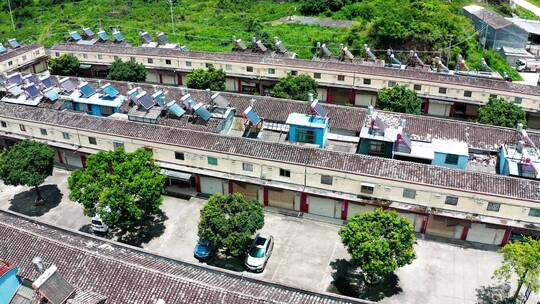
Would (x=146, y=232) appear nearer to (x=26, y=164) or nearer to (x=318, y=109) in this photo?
(x=26, y=164)

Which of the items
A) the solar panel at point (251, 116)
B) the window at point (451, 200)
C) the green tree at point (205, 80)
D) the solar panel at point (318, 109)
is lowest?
the window at point (451, 200)

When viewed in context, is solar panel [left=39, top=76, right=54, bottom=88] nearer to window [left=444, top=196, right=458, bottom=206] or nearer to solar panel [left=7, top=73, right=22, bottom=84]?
solar panel [left=7, top=73, right=22, bottom=84]

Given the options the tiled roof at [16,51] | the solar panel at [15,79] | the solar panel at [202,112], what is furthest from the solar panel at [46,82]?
the solar panel at [202,112]

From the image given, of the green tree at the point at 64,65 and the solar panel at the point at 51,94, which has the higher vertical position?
the solar panel at the point at 51,94

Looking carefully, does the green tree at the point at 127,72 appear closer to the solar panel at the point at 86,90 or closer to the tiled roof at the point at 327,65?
A: the tiled roof at the point at 327,65

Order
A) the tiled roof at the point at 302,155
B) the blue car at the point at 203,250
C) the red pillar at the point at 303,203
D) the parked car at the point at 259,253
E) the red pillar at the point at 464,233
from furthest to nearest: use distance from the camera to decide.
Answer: the red pillar at the point at 303,203
the red pillar at the point at 464,233
the tiled roof at the point at 302,155
the blue car at the point at 203,250
the parked car at the point at 259,253

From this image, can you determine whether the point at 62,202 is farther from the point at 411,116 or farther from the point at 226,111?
the point at 411,116
